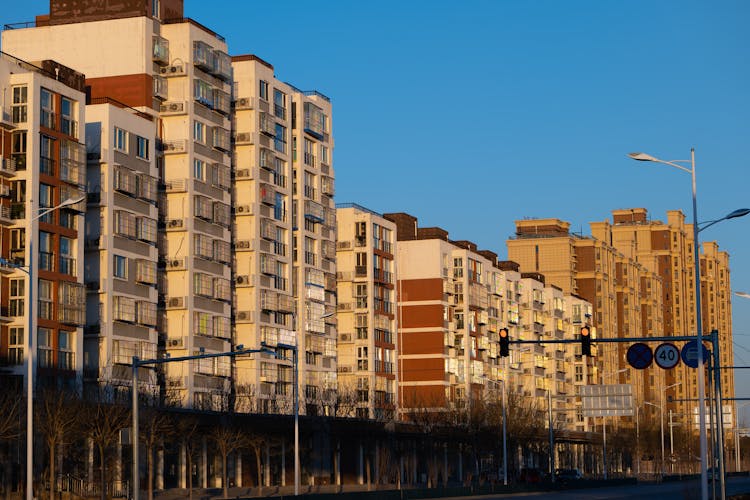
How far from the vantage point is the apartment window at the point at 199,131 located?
96062 mm

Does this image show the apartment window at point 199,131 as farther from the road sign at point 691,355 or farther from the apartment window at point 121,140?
the road sign at point 691,355

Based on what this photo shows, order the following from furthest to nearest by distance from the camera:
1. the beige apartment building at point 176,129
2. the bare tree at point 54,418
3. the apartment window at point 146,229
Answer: the beige apartment building at point 176,129 < the apartment window at point 146,229 < the bare tree at point 54,418

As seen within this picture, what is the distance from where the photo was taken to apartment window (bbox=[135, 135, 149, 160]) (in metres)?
87.7

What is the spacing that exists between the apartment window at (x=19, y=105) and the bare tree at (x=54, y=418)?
53.8 feet

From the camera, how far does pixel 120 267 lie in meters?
85.2

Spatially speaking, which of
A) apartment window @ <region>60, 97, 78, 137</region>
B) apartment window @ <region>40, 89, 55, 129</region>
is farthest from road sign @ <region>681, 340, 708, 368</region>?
apartment window @ <region>60, 97, 78, 137</region>

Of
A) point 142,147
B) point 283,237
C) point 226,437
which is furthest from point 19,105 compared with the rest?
point 283,237

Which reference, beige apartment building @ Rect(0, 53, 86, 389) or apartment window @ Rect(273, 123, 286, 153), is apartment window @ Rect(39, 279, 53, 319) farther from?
apartment window @ Rect(273, 123, 286, 153)

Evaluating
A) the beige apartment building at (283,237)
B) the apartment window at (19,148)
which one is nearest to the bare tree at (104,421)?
the apartment window at (19,148)

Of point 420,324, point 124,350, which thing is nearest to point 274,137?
point 124,350

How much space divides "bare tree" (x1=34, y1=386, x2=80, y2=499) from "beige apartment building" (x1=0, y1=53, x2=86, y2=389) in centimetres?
654

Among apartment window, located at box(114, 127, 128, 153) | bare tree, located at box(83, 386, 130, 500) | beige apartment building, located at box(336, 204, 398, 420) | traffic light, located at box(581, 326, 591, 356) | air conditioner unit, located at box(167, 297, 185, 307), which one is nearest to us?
traffic light, located at box(581, 326, 591, 356)

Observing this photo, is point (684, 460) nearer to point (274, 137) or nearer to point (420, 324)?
point (420, 324)

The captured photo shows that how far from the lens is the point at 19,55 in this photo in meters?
94.9
